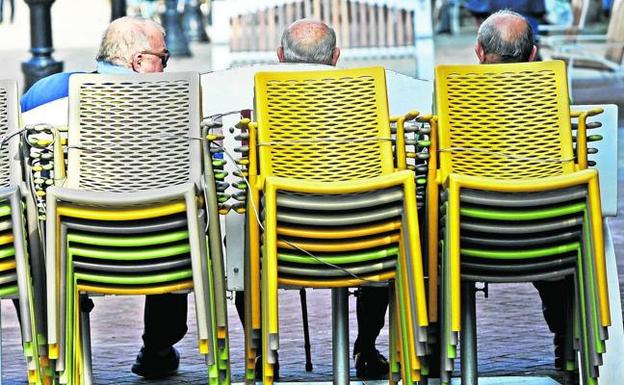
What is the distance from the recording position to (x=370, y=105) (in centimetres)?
547

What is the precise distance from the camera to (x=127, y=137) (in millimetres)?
5438

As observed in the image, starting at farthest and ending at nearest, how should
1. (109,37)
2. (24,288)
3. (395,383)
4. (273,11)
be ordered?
(273,11) < (109,37) < (395,383) < (24,288)

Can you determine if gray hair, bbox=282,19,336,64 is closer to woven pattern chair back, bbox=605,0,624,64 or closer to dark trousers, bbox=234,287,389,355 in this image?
dark trousers, bbox=234,287,389,355

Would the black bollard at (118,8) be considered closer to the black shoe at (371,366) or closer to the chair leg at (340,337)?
the black shoe at (371,366)

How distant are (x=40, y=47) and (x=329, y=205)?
33.5 feet

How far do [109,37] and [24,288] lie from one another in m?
1.73

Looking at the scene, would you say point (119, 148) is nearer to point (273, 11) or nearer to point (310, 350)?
point (310, 350)

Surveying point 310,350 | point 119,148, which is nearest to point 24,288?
point 119,148

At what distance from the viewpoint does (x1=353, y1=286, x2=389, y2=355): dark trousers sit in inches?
259

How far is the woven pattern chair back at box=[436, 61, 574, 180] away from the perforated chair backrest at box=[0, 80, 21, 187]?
1419 millimetres

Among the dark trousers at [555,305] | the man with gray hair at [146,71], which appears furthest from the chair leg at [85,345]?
the dark trousers at [555,305]

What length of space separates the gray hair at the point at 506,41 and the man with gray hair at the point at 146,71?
130 cm

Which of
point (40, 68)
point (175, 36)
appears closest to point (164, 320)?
point (40, 68)

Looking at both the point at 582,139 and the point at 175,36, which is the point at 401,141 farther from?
the point at 175,36
